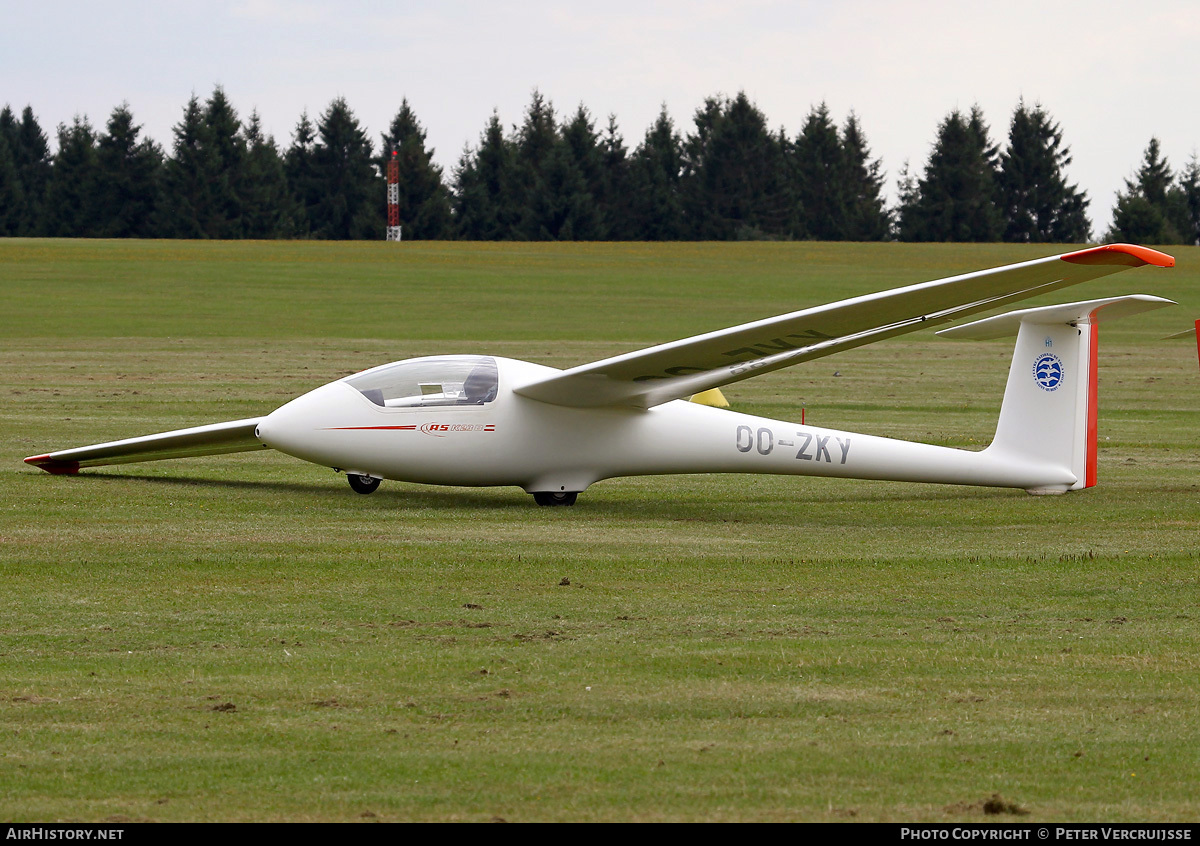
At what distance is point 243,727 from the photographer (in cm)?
717

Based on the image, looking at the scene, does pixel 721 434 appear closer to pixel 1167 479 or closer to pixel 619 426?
pixel 619 426

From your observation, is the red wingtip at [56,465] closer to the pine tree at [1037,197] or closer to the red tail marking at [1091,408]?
the red tail marking at [1091,408]

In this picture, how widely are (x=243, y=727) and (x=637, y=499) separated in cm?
942

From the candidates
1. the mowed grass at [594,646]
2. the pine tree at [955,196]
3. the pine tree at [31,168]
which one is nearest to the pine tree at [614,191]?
the pine tree at [955,196]

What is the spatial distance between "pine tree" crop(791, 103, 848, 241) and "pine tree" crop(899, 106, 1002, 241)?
4808 mm

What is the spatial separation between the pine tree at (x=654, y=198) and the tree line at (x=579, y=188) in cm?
10

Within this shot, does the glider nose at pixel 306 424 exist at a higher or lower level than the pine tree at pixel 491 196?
lower

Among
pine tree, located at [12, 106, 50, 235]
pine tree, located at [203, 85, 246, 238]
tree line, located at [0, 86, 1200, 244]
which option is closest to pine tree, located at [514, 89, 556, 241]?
tree line, located at [0, 86, 1200, 244]

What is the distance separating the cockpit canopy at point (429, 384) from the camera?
49.3ft

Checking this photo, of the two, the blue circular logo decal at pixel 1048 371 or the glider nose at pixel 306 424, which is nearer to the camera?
the glider nose at pixel 306 424

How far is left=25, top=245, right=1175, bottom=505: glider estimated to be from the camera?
14.8 m

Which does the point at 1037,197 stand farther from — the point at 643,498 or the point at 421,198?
the point at 643,498

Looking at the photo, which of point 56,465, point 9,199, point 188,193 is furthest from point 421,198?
point 56,465

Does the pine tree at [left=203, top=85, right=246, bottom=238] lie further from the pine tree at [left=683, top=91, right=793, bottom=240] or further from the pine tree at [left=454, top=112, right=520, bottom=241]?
the pine tree at [left=683, top=91, right=793, bottom=240]
